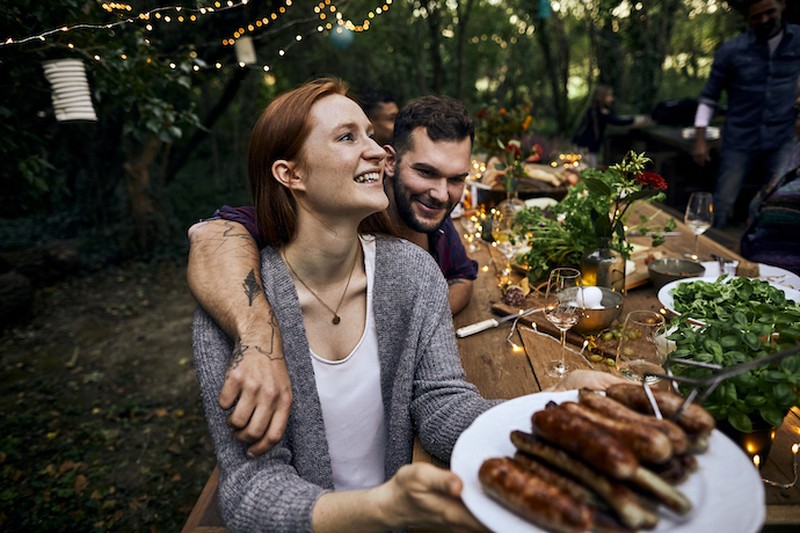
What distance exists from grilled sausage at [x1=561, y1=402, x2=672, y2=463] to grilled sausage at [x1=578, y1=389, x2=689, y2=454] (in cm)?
3

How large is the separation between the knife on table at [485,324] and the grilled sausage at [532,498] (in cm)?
121

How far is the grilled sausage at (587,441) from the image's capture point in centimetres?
88

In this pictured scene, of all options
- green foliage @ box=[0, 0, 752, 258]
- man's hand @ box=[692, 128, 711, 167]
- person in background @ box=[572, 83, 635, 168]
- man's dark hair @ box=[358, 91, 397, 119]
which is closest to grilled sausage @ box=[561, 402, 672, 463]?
green foliage @ box=[0, 0, 752, 258]

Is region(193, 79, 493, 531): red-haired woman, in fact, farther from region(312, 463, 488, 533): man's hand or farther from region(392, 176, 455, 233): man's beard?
region(392, 176, 455, 233): man's beard

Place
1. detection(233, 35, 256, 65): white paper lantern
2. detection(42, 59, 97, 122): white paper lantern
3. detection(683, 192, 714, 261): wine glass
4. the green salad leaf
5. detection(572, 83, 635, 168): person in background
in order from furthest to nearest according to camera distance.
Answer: detection(572, 83, 635, 168): person in background, detection(233, 35, 256, 65): white paper lantern, detection(42, 59, 97, 122): white paper lantern, detection(683, 192, 714, 261): wine glass, the green salad leaf

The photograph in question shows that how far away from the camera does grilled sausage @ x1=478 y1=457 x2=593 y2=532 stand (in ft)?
2.90

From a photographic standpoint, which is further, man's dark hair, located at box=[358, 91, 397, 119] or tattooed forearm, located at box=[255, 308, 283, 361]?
man's dark hair, located at box=[358, 91, 397, 119]

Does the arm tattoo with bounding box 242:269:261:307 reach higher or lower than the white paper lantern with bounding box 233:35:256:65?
lower

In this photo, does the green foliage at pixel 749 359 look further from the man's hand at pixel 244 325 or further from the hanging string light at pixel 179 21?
the hanging string light at pixel 179 21

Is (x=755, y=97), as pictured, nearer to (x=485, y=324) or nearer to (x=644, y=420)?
(x=485, y=324)

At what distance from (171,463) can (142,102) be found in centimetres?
299

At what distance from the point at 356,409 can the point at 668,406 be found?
1.09m

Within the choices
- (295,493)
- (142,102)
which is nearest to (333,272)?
(295,493)

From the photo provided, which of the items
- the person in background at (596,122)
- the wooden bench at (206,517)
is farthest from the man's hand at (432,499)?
the person in background at (596,122)
